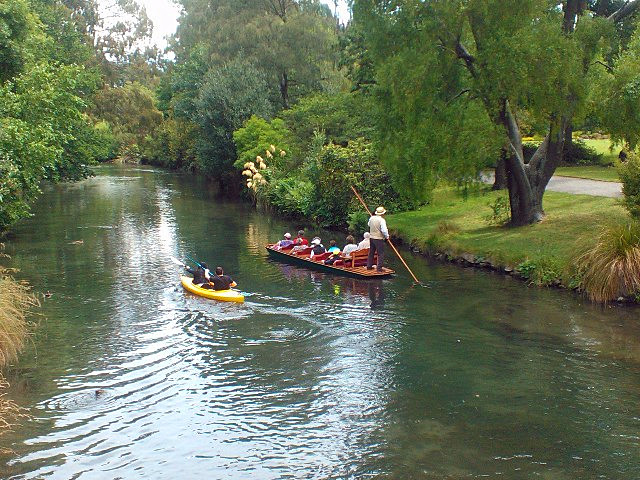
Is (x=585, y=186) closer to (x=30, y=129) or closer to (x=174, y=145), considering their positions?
(x=30, y=129)

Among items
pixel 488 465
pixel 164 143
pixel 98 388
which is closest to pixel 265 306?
pixel 98 388

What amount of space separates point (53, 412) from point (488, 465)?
6827 millimetres

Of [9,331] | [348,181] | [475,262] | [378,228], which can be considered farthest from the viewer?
[348,181]

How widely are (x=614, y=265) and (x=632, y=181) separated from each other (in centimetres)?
248

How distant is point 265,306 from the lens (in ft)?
60.4

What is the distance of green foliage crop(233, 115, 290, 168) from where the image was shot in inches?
1750

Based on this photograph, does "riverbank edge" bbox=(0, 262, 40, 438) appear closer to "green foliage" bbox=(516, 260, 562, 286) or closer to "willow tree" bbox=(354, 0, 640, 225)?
"green foliage" bbox=(516, 260, 562, 286)

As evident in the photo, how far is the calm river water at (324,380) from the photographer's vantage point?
994 cm

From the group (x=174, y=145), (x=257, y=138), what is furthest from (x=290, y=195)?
(x=174, y=145)

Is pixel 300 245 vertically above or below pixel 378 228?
below

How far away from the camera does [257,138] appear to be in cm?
4588

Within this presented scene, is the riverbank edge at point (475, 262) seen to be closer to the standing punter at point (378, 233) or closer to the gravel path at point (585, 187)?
the standing punter at point (378, 233)

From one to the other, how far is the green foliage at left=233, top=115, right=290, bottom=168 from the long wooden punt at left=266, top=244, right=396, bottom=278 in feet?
65.3

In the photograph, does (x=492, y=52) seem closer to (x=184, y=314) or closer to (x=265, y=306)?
(x=265, y=306)
